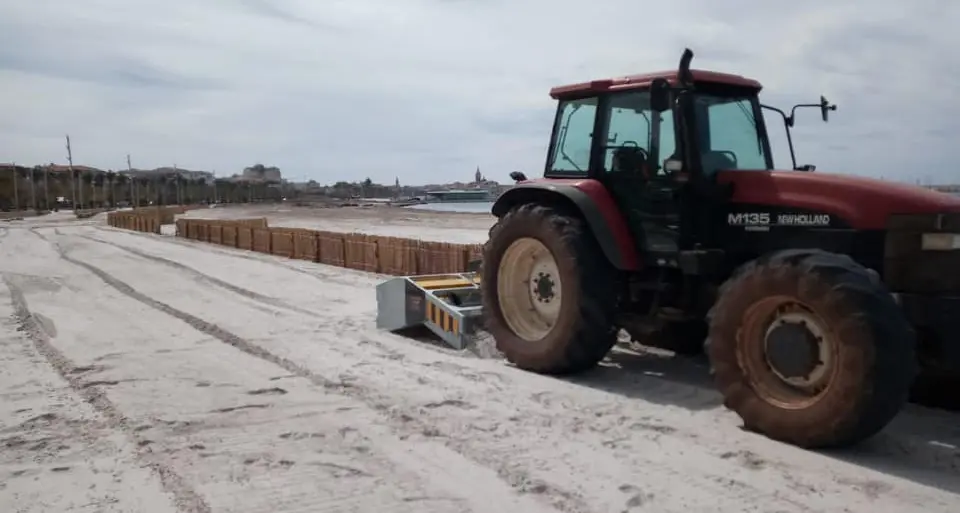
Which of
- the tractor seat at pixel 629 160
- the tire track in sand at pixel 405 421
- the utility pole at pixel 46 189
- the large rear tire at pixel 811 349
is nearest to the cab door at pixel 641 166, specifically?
the tractor seat at pixel 629 160

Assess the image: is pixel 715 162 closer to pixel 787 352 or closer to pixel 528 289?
pixel 787 352

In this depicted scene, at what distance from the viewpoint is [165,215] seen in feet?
161

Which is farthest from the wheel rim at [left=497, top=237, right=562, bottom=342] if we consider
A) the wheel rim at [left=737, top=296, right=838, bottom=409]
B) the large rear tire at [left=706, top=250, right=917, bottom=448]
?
the wheel rim at [left=737, top=296, right=838, bottom=409]

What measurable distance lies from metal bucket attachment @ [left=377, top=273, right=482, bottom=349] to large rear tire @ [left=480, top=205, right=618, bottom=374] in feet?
1.73

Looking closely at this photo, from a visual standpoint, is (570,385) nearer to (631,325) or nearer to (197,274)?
(631,325)

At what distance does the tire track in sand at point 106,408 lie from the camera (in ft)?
13.3

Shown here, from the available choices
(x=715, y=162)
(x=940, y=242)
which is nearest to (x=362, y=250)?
(x=715, y=162)

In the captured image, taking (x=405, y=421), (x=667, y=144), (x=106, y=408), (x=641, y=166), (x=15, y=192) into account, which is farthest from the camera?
(x=15, y=192)

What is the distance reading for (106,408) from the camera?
18.7 feet

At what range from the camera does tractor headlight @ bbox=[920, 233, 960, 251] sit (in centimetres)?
462

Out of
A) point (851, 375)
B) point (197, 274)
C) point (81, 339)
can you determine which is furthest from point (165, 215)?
point (851, 375)

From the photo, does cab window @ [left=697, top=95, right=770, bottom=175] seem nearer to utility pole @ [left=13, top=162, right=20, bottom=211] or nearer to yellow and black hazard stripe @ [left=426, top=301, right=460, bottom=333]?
yellow and black hazard stripe @ [left=426, top=301, right=460, bottom=333]

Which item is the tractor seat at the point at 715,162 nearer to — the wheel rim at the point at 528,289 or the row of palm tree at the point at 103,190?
the wheel rim at the point at 528,289

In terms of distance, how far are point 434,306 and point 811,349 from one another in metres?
4.19
